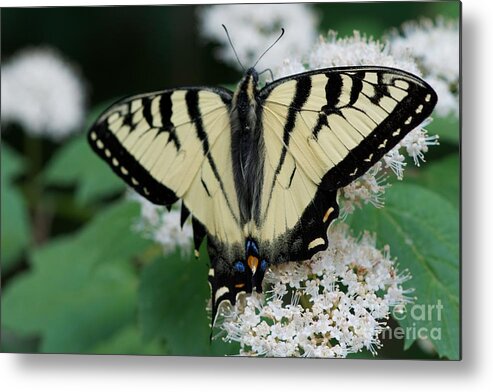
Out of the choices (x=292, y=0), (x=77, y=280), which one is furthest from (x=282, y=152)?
(x=77, y=280)

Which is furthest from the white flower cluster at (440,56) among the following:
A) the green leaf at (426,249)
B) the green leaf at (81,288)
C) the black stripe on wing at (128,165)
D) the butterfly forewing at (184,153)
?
the green leaf at (81,288)

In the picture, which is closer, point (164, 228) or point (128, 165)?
point (128, 165)

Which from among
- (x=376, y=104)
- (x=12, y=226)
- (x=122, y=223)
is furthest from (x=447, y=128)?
(x=12, y=226)

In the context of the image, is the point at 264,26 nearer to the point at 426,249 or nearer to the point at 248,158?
the point at 248,158

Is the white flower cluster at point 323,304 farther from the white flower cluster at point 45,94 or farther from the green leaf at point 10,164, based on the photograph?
the white flower cluster at point 45,94

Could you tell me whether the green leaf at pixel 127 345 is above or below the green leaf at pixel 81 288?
below

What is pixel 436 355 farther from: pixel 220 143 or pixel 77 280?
pixel 77 280
